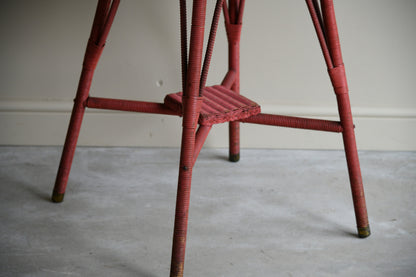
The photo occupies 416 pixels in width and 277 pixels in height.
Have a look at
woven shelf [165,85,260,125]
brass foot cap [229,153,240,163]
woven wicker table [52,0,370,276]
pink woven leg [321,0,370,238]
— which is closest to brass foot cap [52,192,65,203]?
woven wicker table [52,0,370,276]

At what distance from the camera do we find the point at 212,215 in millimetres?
1139

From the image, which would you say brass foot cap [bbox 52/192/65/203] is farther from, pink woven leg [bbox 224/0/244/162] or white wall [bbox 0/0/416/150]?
pink woven leg [bbox 224/0/244/162]

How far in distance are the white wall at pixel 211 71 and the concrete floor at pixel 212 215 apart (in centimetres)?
7

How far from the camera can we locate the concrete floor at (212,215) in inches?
36.7

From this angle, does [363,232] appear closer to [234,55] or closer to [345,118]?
[345,118]

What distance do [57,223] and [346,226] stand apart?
681 millimetres

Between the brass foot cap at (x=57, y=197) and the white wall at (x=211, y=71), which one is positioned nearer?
the brass foot cap at (x=57, y=197)

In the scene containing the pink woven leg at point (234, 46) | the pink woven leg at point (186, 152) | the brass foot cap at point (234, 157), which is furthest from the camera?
the brass foot cap at point (234, 157)

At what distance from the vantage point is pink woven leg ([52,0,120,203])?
1.10 m

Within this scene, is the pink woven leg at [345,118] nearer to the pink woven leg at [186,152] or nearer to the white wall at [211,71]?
the pink woven leg at [186,152]

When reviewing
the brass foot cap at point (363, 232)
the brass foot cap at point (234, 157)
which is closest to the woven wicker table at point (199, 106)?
the brass foot cap at point (363, 232)

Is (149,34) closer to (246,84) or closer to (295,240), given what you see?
(246,84)

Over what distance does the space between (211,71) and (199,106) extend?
28.1 inches

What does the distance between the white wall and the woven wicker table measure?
30 cm
